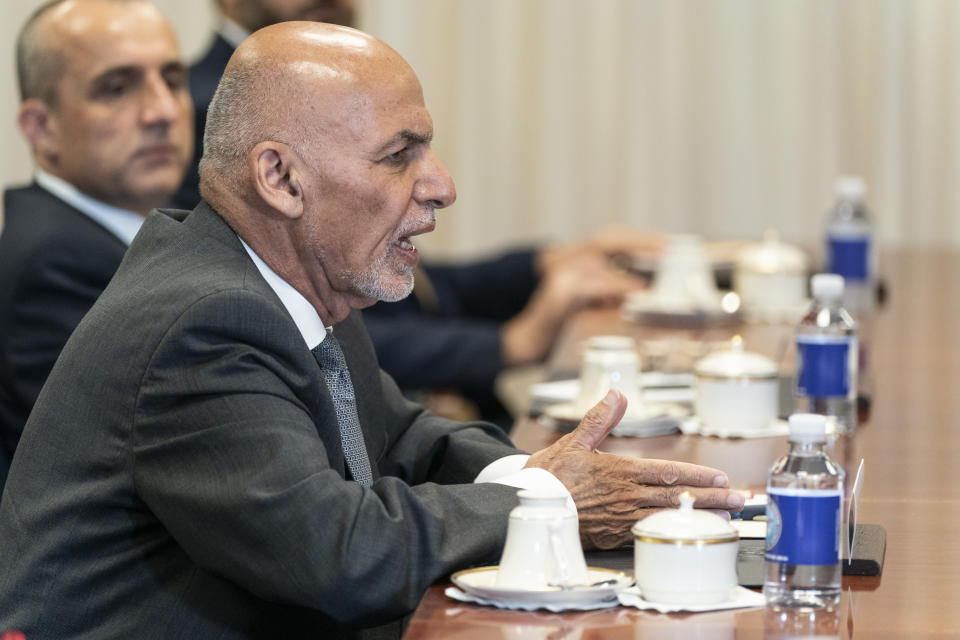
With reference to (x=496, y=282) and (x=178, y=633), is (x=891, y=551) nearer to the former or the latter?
(x=178, y=633)

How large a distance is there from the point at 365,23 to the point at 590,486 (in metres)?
4.86

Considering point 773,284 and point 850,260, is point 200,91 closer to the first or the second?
point 773,284

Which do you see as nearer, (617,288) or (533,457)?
(533,457)

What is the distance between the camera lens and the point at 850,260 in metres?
4.14

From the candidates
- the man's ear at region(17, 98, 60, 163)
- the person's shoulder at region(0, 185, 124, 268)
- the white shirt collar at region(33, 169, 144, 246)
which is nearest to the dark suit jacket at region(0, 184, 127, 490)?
the person's shoulder at region(0, 185, 124, 268)

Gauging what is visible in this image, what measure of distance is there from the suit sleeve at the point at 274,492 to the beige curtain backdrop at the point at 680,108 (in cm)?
480

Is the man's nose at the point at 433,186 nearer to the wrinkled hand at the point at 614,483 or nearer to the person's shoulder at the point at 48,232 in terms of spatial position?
the wrinkled hand at the point at 614,483

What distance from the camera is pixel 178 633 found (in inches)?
66.4

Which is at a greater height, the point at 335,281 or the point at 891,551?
the point at 335,281

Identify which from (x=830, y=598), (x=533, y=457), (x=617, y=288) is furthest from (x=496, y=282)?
(x=830, y=598)

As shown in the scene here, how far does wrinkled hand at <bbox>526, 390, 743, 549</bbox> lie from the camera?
5.70ft

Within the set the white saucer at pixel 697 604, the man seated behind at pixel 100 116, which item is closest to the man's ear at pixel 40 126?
the man seated behind at pixel 100 116

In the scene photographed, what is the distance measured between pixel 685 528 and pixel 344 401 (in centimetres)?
59

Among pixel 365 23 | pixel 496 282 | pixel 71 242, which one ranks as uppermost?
Result: pixel 365 23
